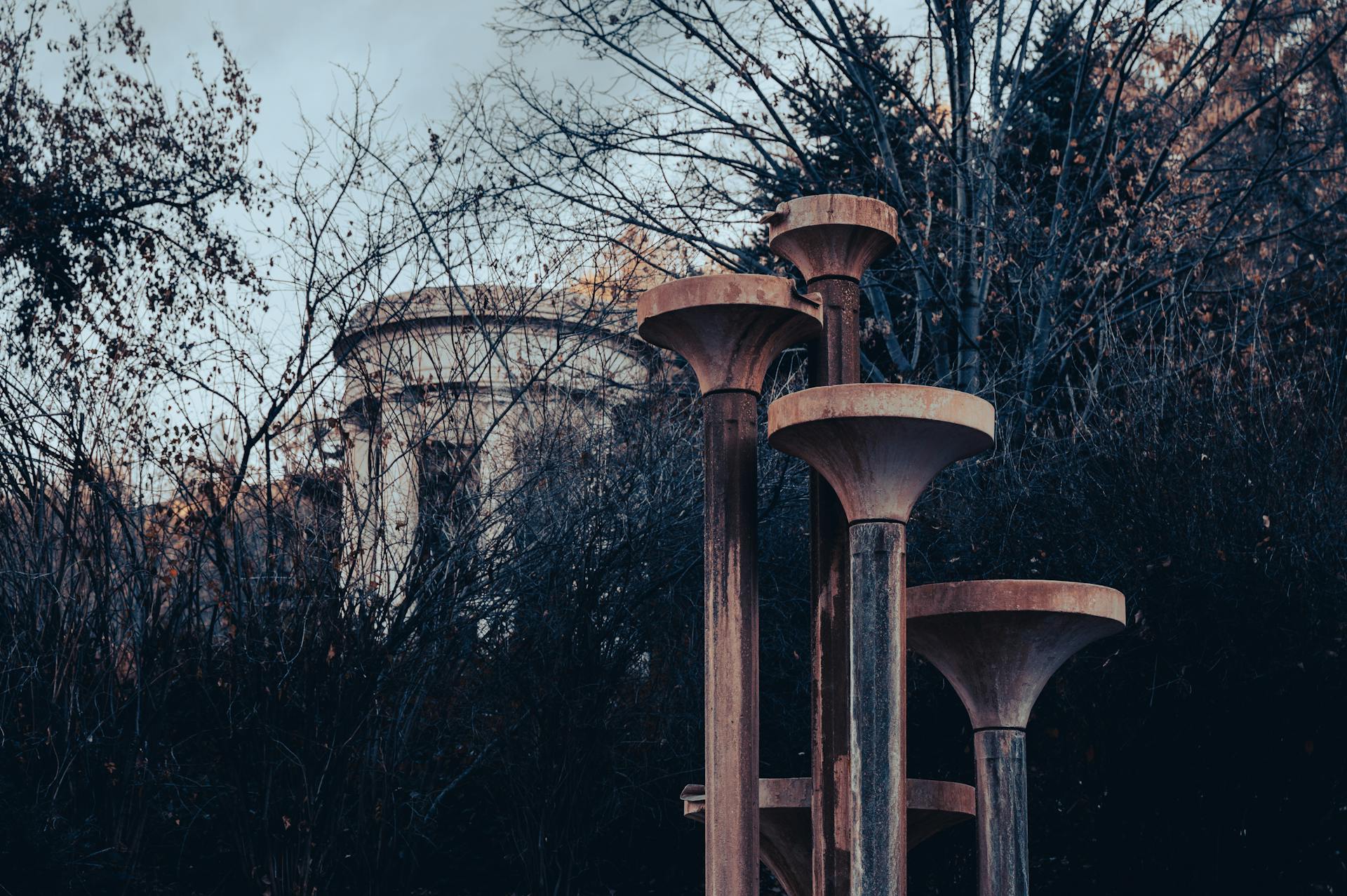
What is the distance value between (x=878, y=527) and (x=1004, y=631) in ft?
3.54

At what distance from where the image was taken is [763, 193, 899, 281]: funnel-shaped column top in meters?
6.09

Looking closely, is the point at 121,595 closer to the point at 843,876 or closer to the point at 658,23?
the point at 843,876

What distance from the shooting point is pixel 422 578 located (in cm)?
1143

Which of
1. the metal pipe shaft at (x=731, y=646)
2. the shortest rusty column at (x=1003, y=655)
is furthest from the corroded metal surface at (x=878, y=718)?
the shortest rusty column at (x=1003, y=655)

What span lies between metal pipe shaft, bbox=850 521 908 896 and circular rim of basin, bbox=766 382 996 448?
483mm

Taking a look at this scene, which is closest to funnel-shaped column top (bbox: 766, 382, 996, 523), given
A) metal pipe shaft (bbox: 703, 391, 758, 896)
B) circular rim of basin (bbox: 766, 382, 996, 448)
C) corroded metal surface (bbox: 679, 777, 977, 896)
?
circular rim of basin (bbox: 766, 382, 996, 448)

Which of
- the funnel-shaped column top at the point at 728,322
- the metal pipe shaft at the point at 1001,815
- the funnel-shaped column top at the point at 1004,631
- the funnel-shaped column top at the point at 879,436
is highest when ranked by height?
the funnel-shaped column top at the point at 728,322

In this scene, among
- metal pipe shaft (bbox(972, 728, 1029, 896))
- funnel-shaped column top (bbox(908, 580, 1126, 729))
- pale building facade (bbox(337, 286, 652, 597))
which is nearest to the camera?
funnel-shaped column top (bbox(908, 580, 1126, 729))

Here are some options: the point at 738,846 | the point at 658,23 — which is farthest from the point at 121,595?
the point at 658,23

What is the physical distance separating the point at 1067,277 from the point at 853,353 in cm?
1156

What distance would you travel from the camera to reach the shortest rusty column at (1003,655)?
20.4ft

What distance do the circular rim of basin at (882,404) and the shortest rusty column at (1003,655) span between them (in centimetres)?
99

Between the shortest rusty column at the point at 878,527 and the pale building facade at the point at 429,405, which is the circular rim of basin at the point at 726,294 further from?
the pale building facade at the point at 429,405

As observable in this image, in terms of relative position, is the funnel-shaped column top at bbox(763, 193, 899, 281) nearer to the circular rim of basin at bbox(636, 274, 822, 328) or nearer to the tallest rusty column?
the tallest rusty column
